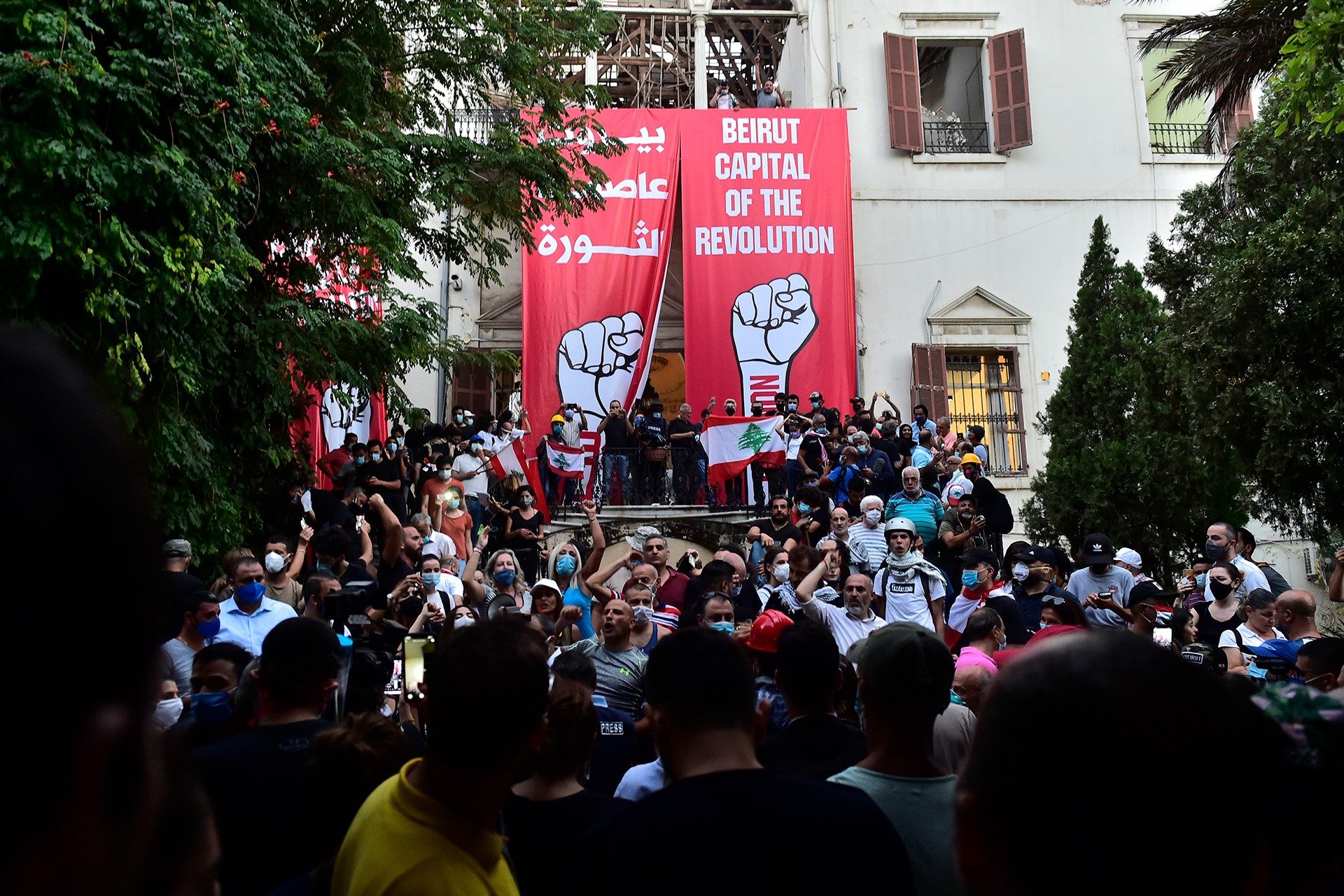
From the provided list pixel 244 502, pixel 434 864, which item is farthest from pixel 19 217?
pixel 434 864

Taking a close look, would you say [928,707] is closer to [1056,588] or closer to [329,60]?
[1056,588]

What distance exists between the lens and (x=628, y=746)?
15.9 ft

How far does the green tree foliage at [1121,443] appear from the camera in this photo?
16375 mm

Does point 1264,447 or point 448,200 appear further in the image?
point 448,200

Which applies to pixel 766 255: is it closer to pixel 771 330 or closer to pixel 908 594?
pixel 771 330

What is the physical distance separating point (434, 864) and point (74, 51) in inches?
336

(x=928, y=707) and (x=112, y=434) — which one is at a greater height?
(x=112, y=434)

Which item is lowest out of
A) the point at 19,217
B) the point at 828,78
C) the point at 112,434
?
the point at 112,434

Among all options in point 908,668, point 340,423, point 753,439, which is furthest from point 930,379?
point 908,668

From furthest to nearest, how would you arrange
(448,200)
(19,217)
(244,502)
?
(448,200) < (244,502) < (19,217)

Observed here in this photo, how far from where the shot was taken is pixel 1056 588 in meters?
8.48

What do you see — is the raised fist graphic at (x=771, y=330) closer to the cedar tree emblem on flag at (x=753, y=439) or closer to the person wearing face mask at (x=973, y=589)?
the cedar tree emblem on flag at (x=753, y=439)

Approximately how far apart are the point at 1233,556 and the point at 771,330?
39.9 ft

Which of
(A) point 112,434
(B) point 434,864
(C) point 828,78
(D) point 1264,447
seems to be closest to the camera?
(A) point 112,434
